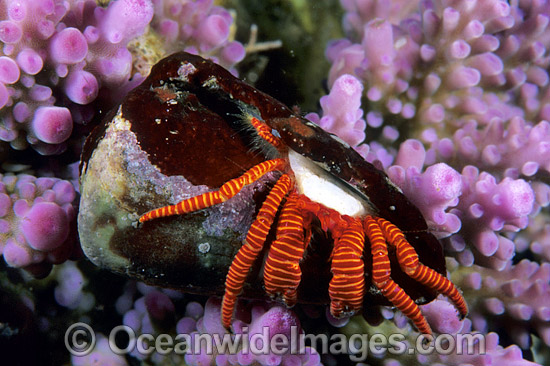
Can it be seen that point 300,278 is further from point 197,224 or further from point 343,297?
point 197,224

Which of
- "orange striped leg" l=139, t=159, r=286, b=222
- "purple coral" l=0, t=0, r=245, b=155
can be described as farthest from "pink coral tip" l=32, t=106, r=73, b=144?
"orange striped leg" l=139, t=159, r=286, b=222

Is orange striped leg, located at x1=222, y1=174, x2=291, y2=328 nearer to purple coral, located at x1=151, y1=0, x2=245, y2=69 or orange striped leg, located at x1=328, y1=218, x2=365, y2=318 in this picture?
orange striped leg, located at x1=328, y1=218, x2=365, y2=318

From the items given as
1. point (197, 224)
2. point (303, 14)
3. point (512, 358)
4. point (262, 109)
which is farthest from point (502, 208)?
point (303, 14)

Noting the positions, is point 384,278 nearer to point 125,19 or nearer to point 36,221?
point 36,221

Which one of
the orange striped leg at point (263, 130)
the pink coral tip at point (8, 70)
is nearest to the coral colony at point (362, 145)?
the pink coral tip at point (8, 70)

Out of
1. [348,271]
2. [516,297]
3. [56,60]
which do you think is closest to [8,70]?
[56,60]

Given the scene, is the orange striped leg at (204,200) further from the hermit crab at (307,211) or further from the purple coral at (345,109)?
the purple coral at (345,109)
